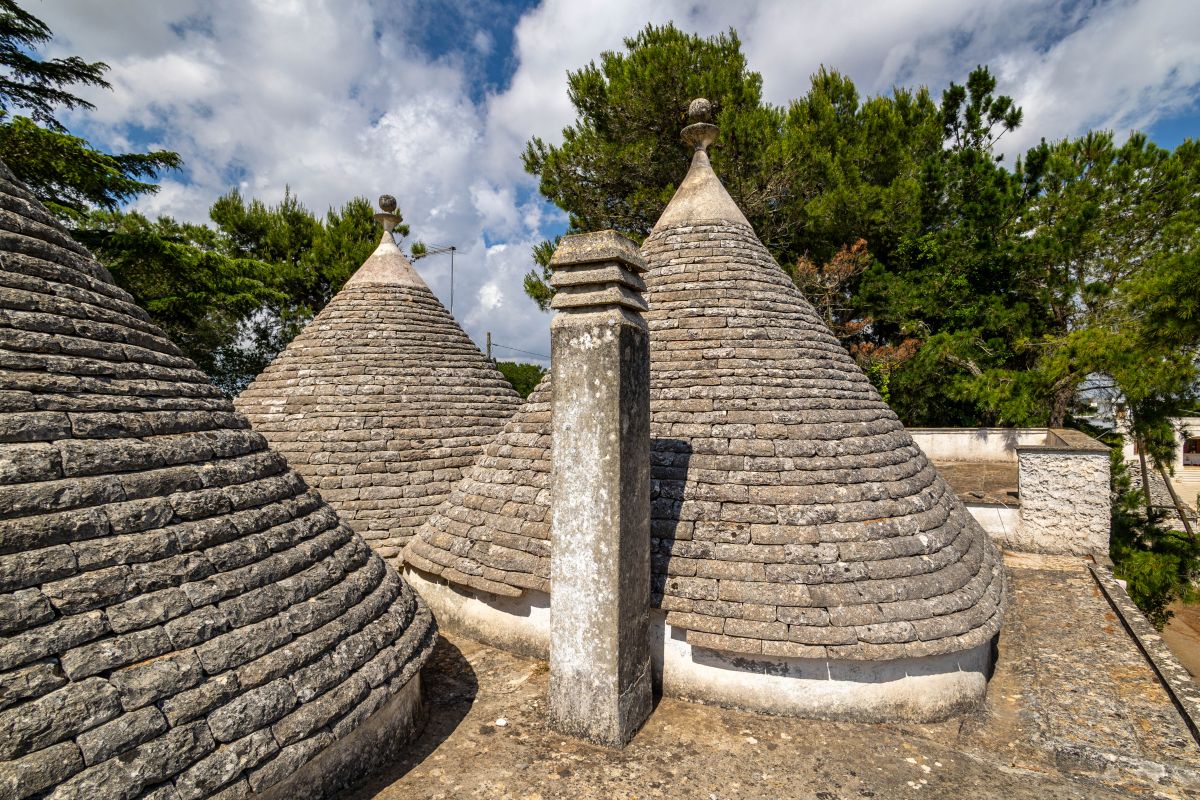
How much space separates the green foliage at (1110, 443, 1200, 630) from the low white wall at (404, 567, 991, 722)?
8.04 meters

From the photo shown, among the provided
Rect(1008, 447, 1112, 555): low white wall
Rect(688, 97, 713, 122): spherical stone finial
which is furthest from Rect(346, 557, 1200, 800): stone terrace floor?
Rect(688, 97, 713, 122): spherical stone finial

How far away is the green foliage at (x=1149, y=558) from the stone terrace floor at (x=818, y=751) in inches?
279

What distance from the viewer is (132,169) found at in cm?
1498

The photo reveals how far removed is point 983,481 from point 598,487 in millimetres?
10474

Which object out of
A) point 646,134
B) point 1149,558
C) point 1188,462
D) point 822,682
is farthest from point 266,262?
point 1188,462

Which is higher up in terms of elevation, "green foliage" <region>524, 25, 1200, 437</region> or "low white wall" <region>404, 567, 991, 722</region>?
"green foliage" <region>524, 25, 1200, 437</region>

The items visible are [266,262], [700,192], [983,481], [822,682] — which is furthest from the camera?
[266,262]

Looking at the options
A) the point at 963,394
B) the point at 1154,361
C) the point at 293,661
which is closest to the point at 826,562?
the point at 293,661

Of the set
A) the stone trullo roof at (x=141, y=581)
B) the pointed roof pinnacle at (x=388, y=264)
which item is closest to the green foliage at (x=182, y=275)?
the pointed roof pinnacle at (x=388, y=264)

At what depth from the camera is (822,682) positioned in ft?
13.9

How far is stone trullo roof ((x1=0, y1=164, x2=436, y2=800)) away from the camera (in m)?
2.35

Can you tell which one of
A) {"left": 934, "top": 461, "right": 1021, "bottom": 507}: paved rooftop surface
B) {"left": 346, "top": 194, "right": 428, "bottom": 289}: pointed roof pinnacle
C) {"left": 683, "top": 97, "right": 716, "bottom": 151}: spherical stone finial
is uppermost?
{"left": 683, "top": 97, "right": 716, "bottom": 151}: spherical stone finial

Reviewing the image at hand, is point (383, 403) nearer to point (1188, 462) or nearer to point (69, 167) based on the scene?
point (69, 167)

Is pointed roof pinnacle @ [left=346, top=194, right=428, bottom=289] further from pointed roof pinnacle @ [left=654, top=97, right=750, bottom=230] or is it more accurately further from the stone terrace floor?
the stone terrace floor
